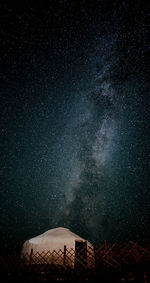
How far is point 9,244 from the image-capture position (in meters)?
22.8

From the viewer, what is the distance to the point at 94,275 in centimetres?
434

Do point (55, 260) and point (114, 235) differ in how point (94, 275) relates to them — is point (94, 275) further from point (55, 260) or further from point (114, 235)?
point (114, 235)

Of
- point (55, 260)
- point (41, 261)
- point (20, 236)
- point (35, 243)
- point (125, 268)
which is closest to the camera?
point (125, 268)

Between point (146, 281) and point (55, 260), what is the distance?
312cm

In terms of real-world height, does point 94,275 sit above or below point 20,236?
below

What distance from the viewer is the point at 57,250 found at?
717 cm

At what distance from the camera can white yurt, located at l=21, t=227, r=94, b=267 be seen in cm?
663

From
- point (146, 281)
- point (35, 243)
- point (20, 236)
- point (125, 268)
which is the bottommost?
point (146, 281)

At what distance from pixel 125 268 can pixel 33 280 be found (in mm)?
2391

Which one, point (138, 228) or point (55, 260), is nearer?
point (55, 260)

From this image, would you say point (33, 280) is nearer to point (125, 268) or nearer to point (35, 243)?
point (125, 268)

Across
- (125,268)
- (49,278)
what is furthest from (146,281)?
(49,278)

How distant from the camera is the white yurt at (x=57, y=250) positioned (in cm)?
663

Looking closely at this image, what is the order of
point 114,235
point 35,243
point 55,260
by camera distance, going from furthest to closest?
point 114,235, point 35,243, point 55,260
